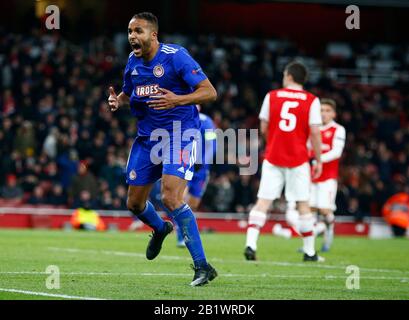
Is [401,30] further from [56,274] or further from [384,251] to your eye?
[56,274]

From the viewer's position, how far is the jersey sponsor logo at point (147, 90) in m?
9.38

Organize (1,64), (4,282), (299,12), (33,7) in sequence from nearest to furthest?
(4,282)
(1,64)
(33,7)
(299,12)

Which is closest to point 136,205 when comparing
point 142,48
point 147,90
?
point 147,90

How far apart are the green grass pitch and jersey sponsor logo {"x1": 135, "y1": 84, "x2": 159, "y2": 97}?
5.90 feet

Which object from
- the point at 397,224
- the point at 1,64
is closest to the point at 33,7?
the point at 1,64

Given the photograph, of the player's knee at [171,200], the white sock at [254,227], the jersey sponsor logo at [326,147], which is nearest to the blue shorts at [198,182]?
the jersey sponsor logo at [326,147]

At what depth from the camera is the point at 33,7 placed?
3197 centimetres

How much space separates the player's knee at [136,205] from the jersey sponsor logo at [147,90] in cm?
108

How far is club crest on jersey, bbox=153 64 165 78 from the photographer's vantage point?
9.34 metres

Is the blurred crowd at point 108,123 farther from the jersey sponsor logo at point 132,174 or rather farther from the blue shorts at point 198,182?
the jersey sponsor logo at point 132,174

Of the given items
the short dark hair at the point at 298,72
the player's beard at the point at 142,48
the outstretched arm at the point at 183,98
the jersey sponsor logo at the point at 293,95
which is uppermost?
the player's beard at the point at 142,48

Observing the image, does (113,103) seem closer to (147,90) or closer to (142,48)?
(147,90)

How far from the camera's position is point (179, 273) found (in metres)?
10.3

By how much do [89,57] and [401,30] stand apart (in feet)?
52.2
